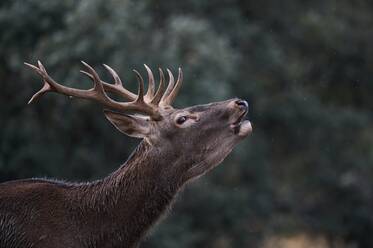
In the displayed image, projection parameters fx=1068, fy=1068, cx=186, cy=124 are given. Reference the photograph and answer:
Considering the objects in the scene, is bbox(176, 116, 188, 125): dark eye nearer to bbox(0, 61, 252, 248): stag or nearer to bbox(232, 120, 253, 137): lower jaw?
bbox(0, 61, 252, 248): stag

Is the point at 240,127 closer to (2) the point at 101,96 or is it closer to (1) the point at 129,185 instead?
(1) the point at 129,185

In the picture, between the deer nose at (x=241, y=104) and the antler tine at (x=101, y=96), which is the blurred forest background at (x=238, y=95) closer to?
the antler tine at (x=101, y=96)

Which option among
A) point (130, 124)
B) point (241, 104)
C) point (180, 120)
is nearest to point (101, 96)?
point (130, 124)

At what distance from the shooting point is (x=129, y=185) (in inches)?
297

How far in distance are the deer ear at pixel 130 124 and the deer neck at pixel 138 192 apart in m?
0.09

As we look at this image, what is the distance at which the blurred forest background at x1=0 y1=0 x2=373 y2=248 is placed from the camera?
15438mm

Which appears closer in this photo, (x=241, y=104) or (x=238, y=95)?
(x=241, y=104)

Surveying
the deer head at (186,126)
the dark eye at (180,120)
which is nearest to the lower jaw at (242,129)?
the deer head at (186,126)

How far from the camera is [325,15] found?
A: 21.7m

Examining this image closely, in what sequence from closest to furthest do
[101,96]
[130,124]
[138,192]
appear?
[138,192] < [130,124] < [101,96]

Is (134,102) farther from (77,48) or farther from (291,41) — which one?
(291,41)

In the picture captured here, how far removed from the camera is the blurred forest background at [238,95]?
15.4 m

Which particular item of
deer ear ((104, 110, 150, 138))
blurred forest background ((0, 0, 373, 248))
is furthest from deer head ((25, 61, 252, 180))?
blurred forest background ((0, 0, 373, 248))

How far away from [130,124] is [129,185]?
1.46 feet
